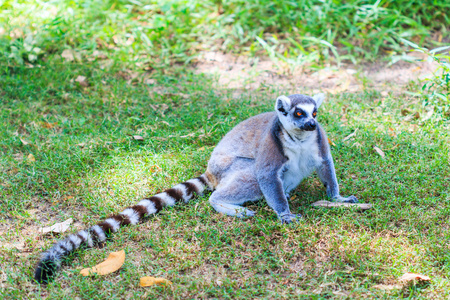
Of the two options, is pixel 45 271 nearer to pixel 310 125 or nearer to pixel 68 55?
pixel 310 125

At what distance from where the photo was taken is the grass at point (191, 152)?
309 centimetres

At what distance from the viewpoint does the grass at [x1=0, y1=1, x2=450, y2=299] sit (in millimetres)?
3090

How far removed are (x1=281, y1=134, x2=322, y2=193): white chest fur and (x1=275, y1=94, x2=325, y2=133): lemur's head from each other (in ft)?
0.45

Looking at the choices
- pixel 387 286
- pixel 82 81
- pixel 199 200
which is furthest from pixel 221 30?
pixel 387 286

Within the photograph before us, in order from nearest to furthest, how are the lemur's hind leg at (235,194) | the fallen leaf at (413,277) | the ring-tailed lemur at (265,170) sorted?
the fallen leaf at (413,277), the ring-tailed lemur at (265,170), the lemur's hind leg at (235,194)

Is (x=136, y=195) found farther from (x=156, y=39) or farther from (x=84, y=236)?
(x=156, y=39)

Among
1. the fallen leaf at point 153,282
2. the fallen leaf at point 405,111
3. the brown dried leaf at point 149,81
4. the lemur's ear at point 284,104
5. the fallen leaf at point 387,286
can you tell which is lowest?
the fallen leaf at point 153,282

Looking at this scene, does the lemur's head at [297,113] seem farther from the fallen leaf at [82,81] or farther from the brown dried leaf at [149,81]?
the fallen leaf at [82,81]

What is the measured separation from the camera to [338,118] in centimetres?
526

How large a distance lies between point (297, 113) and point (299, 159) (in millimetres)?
446

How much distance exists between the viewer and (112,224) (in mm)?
3527

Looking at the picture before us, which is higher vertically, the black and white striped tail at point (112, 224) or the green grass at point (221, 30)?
the green grass at point (221, 30)

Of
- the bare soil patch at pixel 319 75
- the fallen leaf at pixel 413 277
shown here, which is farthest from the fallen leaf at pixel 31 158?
the fallen leaf at pixel 413 277

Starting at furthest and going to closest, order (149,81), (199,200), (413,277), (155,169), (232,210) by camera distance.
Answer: (149,81)
(155,169)
(199,200)
(232,210)
(413,277)
